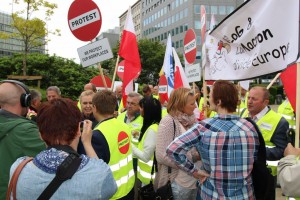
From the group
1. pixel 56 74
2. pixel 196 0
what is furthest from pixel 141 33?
pixel 56 74

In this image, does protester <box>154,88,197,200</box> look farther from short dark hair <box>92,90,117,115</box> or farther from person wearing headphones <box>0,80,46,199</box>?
person wearing headphones <box>0,80,46,199</box>

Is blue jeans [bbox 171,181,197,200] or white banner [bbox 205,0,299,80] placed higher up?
white banner [bbox 205,0,299,80]

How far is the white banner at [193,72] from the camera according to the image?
7109 mm

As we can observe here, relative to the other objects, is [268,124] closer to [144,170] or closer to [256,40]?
[256,40]

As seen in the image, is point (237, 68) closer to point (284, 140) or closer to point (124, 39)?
point (284, 140)

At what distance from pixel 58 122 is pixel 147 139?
2045mm

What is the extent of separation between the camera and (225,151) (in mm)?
2895

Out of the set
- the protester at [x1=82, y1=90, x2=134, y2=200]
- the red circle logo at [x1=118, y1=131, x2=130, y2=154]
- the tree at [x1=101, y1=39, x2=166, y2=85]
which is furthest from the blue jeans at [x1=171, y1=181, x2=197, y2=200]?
the tree at [x1=101, y1=39, x2=166, y2=85]

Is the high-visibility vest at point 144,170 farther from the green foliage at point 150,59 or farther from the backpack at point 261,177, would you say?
the green foliage at point 150,59

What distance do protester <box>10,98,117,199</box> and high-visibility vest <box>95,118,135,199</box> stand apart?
0.94 m

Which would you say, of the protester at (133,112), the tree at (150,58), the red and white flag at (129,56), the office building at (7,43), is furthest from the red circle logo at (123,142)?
the office building at (7,43)

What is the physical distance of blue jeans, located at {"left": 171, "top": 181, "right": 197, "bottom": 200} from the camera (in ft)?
11.6

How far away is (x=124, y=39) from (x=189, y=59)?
166cm

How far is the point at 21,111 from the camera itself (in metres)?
3.21
